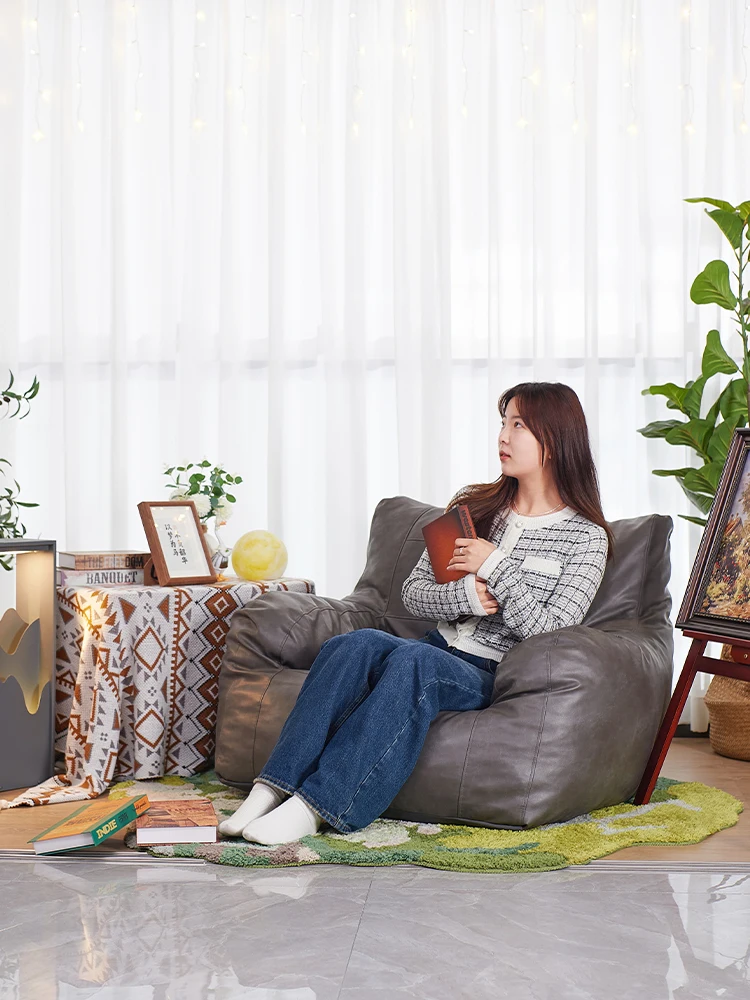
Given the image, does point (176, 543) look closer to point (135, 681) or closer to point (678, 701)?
point (135, 681)

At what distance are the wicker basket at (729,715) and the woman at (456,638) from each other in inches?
32.4

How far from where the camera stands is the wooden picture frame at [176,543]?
2969mm

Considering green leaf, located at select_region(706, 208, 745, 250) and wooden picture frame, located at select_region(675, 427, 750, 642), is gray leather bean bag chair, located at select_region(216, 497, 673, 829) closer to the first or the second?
wooden picture frame, located at select_region(675, 427, 750, 642)

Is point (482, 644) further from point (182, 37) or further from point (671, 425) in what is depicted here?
point (182, 37)

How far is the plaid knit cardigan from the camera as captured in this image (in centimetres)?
252

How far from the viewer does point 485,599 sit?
2.56m

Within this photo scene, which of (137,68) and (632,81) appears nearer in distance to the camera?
(632,81)

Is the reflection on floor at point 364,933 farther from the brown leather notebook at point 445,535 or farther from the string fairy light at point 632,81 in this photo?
the string fairy light at point 632,81

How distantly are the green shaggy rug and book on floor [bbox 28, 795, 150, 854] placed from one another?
0.27 feet

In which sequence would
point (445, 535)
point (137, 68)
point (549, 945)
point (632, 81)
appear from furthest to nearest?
point (137, 68), point (632, 81), point (445, 535), point (549, 945)

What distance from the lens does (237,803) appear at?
2.56 meters

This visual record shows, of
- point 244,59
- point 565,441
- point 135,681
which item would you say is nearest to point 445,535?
point 565,441

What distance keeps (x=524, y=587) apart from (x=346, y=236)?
1.62m

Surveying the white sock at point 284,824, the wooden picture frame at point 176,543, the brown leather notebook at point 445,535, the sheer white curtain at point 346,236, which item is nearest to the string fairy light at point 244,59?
the sheer white curtain at point 346,236
